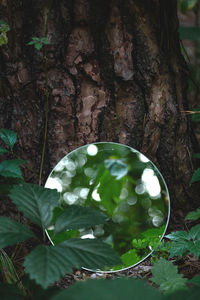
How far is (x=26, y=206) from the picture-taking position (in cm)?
105

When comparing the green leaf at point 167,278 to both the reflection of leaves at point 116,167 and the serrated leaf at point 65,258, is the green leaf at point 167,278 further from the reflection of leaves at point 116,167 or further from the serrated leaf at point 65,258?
the reflection of leaves at point 116,167

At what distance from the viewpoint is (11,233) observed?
974 mm

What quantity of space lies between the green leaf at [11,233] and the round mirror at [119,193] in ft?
1.43

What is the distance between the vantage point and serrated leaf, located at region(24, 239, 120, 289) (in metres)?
0.85

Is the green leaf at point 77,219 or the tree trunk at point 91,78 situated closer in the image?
the green leaf at point 77,219

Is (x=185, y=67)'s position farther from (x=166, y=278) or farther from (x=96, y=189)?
(x=166, y=278)

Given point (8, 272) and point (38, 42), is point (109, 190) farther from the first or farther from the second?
point (38, 42)

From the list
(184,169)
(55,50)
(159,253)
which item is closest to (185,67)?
(184,169)

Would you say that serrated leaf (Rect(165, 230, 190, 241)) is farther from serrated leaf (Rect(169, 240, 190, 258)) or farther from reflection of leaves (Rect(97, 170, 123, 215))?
reflection of leaves (Rect(97, 170, 123, 215))

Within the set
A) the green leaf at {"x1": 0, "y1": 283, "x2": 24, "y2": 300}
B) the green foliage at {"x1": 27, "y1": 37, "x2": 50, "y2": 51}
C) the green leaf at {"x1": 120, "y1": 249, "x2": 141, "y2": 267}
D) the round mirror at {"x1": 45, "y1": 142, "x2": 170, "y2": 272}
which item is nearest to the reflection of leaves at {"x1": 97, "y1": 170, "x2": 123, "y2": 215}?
the round mirror at {"x1": 45, "y1": 142, "x2": 170, "y2": 272}

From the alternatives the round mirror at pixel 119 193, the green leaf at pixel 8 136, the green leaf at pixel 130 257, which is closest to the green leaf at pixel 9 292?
Result: the round mirror at pixel 119 193

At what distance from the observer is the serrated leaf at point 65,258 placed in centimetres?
85

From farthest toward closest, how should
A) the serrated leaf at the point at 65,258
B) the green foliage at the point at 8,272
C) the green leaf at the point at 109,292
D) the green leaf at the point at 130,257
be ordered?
the green leaf at the point at 130,257 < the green foliage at the point at 8,272 < the serrated leaf at the point at 65,258 < the green leaf at the point at 109,292

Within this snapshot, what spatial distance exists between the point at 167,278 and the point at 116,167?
0.55 metres
